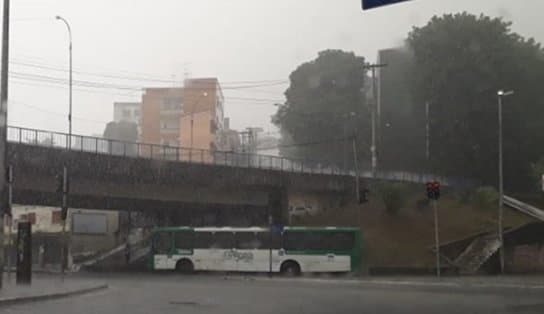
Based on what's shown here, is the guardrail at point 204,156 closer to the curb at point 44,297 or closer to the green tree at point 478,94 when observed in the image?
the green tree at point 478,94

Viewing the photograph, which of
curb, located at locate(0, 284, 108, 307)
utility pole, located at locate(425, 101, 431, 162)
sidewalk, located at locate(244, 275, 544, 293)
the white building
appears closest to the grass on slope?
sidewalk, located at locate(244, 275, 544, 293)

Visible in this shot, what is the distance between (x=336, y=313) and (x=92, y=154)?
3280 cm

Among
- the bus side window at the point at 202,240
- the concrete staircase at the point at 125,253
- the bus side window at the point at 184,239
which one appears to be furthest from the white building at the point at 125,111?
the bus side window at the point at 202,240

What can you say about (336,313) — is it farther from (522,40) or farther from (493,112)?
(522,40)

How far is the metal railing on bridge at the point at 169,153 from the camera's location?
46.3 m

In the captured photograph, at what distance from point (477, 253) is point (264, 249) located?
12282 mm

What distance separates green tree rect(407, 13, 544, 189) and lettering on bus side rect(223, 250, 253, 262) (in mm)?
32681

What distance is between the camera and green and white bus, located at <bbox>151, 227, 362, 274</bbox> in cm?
4431

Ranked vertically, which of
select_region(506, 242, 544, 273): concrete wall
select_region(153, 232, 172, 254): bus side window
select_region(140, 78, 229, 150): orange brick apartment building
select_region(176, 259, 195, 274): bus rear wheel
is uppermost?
select_region(140, 78, 229, 150): orange brick apartment building

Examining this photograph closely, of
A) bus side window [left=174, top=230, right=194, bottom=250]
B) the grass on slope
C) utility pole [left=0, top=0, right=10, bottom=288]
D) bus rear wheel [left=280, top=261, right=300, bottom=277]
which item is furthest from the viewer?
the grass on slope

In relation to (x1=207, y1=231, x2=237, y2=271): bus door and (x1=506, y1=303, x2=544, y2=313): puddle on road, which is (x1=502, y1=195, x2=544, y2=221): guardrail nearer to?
(x1=207, y1=231, x2=237, y2=271): bus door

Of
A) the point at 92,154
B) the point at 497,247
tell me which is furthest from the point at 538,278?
the point at 92,154

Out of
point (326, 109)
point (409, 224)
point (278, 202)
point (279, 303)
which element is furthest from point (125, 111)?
point (279, 303)

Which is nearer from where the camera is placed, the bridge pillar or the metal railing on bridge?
the metal railing on bridge
